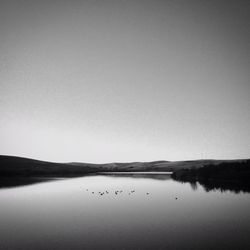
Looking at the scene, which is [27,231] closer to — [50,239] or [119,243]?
[50,239]

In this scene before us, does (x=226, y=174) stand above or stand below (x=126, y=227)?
above

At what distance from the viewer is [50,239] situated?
22.1m

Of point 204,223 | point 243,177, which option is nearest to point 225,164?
point 243,177

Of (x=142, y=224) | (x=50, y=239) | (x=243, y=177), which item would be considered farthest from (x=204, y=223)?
(x=243, y=177)

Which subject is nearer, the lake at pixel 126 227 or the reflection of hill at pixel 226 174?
the lake at pixel 126 227

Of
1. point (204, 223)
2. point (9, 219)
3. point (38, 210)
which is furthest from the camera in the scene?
point (38, 210)

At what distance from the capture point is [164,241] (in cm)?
2161

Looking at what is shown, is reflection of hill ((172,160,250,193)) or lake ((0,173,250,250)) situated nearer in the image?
lake ((0,173,250,250))

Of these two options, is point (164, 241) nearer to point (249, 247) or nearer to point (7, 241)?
point (249, 247)

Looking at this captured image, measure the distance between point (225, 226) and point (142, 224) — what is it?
9.26 metres

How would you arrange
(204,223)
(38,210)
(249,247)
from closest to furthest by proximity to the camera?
1. (249,247)
2. (204,223)
3. (38,210)

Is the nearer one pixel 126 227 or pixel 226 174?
pixel 126 227

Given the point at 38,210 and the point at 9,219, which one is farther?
the point at 38,210

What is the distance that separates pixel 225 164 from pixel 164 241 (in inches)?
3185
